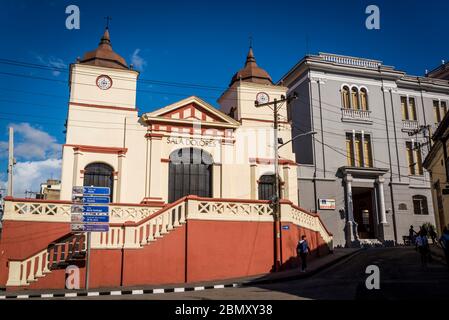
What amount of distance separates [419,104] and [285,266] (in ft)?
73.5

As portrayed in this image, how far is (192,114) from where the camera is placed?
25.1 m

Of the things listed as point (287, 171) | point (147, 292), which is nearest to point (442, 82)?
point (287, 171)

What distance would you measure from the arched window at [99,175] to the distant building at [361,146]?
40.4ft

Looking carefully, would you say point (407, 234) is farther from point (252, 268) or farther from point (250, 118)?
point (252, 268)

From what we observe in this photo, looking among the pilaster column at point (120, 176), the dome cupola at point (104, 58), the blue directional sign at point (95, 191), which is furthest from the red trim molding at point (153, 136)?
the blue directional sign at point (95, 191)

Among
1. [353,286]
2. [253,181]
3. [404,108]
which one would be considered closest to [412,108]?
[404,108]

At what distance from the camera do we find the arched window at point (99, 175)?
73.6 ft

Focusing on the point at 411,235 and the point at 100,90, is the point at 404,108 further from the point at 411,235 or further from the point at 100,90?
the point at 100,90

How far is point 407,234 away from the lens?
30000 mm

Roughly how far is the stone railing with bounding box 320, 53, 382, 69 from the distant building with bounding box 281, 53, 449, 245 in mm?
75

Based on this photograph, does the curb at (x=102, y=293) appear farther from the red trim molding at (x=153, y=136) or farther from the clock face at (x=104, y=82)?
the clock face at (x=104, y=82)

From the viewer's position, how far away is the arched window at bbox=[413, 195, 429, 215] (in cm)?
3122

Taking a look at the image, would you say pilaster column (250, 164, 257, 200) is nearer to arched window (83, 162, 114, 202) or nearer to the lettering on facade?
the lettering on facade

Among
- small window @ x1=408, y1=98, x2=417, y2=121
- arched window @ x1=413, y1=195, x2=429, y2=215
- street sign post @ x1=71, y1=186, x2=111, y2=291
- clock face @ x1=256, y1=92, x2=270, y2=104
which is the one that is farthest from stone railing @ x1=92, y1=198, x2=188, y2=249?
small window @ x1=408, y1=98, x2=417, y2=121
